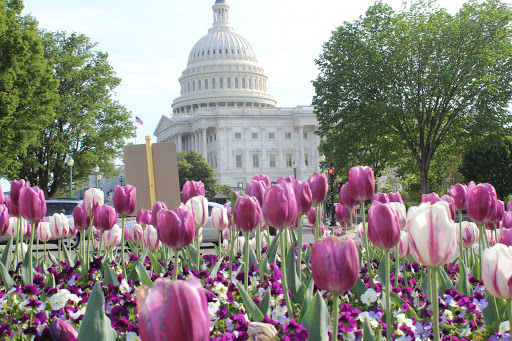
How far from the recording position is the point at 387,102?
2680 centimetres

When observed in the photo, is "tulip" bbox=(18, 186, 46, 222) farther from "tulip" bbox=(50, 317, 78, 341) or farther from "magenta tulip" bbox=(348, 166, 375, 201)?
"tulip" bbox=(50, 317, 78, 341)

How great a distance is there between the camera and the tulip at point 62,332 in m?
1.53

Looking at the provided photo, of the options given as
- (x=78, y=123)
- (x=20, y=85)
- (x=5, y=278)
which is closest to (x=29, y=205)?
(x=5, y=278)

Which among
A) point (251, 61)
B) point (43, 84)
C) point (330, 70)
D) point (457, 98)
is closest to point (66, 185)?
point (43, 84)

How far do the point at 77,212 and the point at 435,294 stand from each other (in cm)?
304

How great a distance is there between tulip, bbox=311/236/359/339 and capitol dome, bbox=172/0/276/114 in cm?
10599

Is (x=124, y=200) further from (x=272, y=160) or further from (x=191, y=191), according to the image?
(x=272, y=160)

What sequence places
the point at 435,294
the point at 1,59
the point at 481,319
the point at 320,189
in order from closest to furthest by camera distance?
the point at 435,294 → the point at 481,319 → the point at 320,189 → the point at 1,59

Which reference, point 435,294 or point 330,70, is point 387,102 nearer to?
point 330,70

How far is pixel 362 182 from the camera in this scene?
10.3 ft

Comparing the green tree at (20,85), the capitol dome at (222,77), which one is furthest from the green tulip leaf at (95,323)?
the capitol dome at (222,77)

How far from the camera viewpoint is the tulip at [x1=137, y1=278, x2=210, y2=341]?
3.42 ft

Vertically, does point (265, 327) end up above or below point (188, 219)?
below

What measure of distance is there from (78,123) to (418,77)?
61.7 ft
